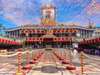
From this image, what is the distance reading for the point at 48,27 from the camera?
649ft

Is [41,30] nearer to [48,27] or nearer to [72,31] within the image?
[48,27]

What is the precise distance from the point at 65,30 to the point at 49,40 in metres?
18.5

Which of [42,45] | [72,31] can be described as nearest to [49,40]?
[42,45]

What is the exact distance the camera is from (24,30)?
19400cm

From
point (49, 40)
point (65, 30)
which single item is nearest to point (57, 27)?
point (65, 30)

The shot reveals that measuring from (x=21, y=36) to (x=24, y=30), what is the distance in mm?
7196

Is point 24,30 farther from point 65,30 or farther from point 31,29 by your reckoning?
point 65,30

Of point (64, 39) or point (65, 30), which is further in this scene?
point (65, 30)

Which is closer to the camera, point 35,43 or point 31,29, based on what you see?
point 35,43

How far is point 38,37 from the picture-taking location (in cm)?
18850

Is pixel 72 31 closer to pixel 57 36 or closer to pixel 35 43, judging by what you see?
pixel 57 36

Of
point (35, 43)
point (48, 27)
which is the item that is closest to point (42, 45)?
point (35, 43)

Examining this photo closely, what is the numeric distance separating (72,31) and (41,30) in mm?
21407

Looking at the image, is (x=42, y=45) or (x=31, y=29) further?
(x=31, y=29)
